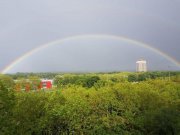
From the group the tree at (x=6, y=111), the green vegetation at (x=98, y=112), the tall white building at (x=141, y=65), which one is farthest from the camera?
the tall white building at (x=141, y=65)

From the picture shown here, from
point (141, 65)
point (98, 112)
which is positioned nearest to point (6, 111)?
point (98, 112)

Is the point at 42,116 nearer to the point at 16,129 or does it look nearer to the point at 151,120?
the point at 16,129

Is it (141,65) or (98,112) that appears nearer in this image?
(98,112)

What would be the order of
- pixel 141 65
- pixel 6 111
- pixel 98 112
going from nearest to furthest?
pixel 6 111, pixel 98 112, pixel 141 65

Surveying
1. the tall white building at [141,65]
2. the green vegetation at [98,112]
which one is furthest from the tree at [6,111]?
the tall white building at [141,65]

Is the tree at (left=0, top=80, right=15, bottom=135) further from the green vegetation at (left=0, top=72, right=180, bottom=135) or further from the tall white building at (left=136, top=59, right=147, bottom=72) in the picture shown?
the tall white building at (left=136, top=59, right=147, bottom=72)

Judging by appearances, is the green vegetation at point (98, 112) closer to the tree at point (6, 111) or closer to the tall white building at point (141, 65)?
the tree at point (6, 111)

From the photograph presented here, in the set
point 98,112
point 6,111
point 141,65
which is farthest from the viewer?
point 141,65

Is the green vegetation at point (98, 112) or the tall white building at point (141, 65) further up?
the tall white building at point (141, 65)

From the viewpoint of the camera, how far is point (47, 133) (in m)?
23.2

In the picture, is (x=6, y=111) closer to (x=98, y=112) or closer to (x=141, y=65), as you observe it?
(x=98, y=112)

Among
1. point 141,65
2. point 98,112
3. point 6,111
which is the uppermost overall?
point 141,65

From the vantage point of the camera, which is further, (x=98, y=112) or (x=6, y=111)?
(x=98, y=112)

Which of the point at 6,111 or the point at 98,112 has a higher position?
the point at 6,111
